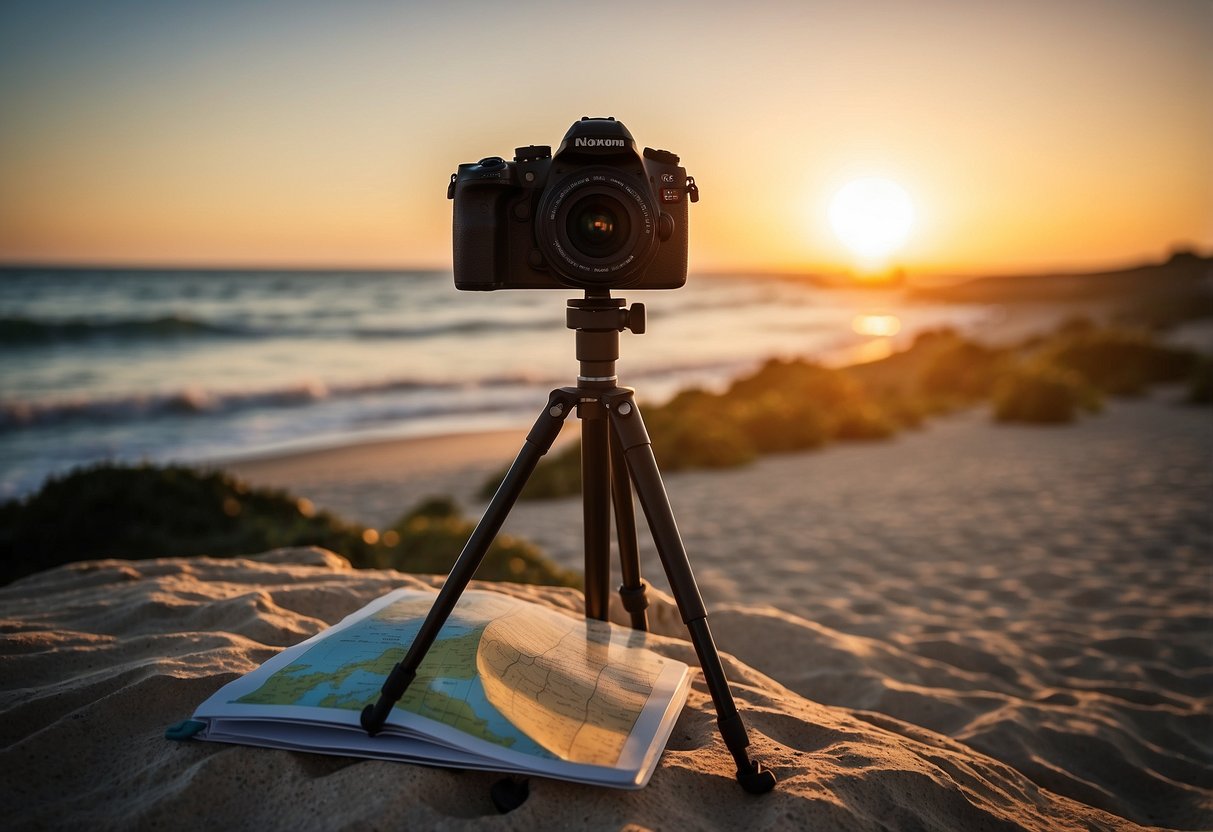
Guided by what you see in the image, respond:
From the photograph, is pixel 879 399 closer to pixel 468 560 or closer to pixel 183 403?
pixel 468 560

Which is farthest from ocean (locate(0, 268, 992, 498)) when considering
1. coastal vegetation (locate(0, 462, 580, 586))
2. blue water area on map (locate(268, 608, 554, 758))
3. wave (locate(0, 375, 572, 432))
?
blue water area on map (locate(268, 608, 554, 758))

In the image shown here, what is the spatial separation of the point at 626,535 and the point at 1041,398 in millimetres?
8192

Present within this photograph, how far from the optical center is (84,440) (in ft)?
31.1

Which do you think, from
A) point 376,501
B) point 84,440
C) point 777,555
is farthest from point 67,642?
point 84,440

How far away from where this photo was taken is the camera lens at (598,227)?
167cm

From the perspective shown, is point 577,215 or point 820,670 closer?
point 577,215

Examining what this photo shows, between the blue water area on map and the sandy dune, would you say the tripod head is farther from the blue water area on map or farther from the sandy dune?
the sandy dune

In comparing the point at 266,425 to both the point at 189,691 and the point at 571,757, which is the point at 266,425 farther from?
the point at 571,757

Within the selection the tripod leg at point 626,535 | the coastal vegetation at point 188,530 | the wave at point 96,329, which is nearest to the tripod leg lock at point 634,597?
the tripod leg at point 626,535

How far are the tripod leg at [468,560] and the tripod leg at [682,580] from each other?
0.14 m

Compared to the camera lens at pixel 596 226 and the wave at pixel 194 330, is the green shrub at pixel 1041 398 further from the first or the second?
the wave at pixel 194 330

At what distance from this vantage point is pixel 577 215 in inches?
65.9

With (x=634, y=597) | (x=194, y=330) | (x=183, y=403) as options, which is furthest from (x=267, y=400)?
(x=634, y=597)

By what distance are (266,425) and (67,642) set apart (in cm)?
903
